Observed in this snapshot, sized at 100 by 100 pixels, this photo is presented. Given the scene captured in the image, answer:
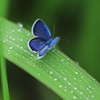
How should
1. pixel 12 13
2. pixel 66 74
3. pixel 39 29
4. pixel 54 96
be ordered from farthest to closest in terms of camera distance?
pixel 12 13, pixel 54 96, pixel 39 29, pixel 66 74

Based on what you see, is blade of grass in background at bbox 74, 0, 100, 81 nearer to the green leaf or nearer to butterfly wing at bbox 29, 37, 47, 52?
the green leaf

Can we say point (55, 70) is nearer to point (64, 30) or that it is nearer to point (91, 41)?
point (91, 41)

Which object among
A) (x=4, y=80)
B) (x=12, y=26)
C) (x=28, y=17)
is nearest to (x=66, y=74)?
(x=4, y=80)

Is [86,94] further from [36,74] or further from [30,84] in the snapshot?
[30,84]

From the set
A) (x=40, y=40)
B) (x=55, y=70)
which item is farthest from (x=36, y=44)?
(x=55, y=70)

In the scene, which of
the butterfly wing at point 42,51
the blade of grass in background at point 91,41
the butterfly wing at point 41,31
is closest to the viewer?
the butterfly wing at point 42,51

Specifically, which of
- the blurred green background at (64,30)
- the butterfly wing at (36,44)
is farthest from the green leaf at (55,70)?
the blurred green background at (64,30)

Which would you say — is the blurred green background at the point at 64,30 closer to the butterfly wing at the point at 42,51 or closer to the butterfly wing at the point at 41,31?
the butterfly wing at the point at 41,31
